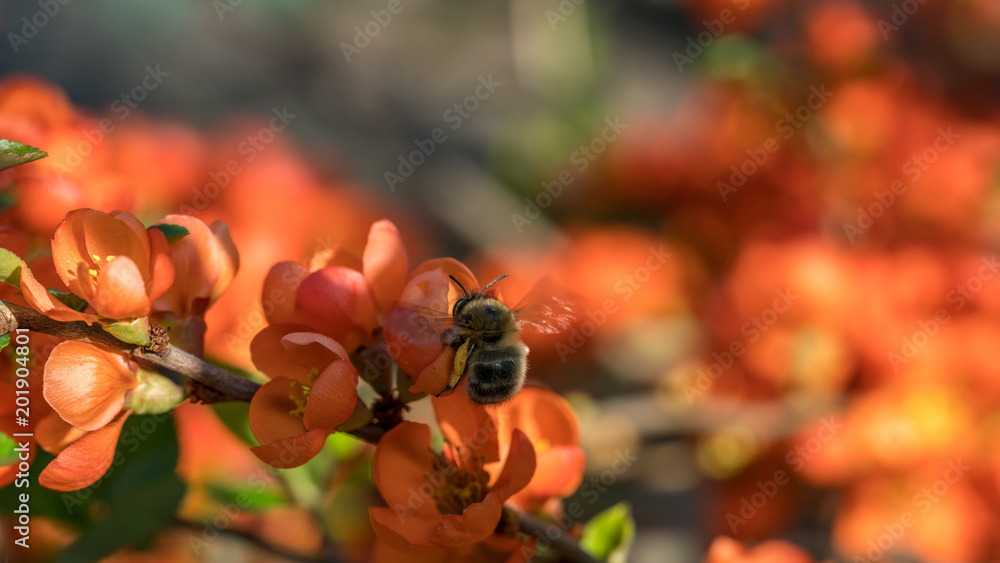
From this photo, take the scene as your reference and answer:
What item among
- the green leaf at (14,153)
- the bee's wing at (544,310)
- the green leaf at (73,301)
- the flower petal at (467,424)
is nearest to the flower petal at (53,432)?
the green leaf at (73,301)

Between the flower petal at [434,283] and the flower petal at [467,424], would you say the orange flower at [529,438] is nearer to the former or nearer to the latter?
A: the flower petal at [467,424]

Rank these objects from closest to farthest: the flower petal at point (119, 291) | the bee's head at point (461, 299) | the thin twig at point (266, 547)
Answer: the flower petal at point (119, 291), the bee's head at point (461, 299), the thin twig at point (266, 547)

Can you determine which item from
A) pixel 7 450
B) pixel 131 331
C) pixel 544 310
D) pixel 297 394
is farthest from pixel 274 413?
pixel 544 310

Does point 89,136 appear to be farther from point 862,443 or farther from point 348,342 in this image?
point 862,443

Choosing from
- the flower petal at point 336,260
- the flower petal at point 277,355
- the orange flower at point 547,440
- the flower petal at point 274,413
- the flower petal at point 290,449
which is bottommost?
the orange flower at point 547,440

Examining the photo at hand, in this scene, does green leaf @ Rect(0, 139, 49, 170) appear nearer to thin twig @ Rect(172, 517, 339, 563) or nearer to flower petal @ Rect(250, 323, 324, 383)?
flower petal @ Rect(250, 323, 324, 383)
